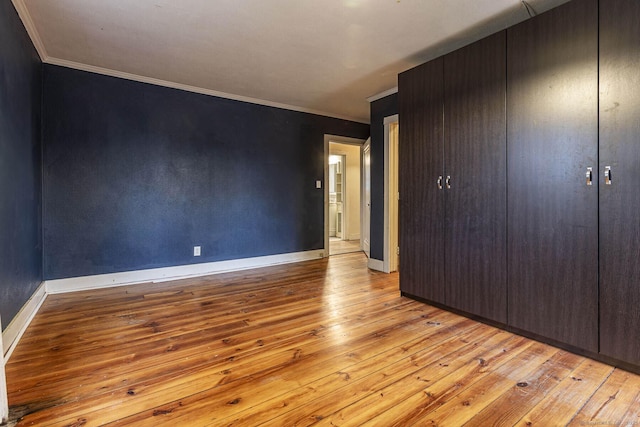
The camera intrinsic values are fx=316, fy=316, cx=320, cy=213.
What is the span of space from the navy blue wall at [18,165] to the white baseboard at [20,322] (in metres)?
0.05

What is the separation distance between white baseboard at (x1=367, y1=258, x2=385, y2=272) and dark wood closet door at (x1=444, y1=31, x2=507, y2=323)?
5.25 feet

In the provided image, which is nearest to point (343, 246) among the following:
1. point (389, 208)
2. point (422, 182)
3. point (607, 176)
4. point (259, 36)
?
point (389, 208)

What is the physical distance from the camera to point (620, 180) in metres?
1.78

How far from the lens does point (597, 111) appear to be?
1.85 metres

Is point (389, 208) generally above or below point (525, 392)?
above

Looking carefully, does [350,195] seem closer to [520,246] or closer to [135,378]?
[520,246]

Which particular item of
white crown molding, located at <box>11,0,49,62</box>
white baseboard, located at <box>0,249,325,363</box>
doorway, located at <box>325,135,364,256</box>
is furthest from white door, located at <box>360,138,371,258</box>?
white crown molding, located at <box>11,0,49,62</box>

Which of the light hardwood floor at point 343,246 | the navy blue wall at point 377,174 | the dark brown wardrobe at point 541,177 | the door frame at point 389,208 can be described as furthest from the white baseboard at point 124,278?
the dark brown wardrobe at point 541,177

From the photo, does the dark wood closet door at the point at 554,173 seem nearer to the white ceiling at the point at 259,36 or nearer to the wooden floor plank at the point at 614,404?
the wooden floor plank at the point at 614,404

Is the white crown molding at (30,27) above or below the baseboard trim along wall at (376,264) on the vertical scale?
above

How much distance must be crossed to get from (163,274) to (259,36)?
2.89m

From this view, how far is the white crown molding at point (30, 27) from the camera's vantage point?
228cm

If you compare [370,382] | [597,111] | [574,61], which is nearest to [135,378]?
[370,382]

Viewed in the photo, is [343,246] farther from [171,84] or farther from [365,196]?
[171,84]
